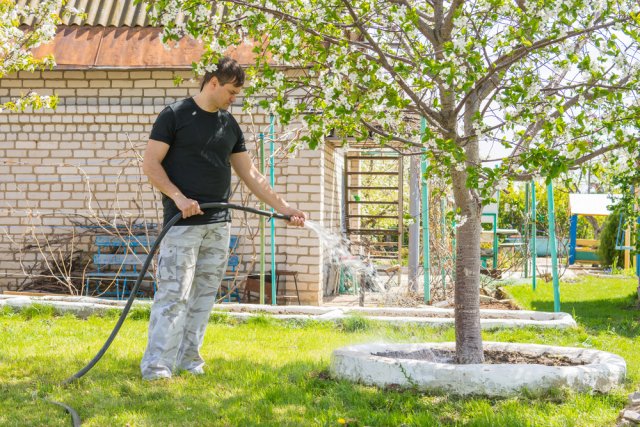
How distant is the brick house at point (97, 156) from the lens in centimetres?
950

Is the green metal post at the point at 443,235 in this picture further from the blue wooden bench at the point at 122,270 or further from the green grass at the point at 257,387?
the green grass at the point at 257,387

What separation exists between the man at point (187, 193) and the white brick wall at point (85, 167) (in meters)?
4.77

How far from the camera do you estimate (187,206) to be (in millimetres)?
4281

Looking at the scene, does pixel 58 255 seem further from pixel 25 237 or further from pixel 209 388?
pixel 209 388

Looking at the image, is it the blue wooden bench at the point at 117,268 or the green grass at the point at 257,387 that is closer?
the green grass at the point at 257,387

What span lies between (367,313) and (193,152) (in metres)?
3.30

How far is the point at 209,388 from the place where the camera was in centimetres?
434

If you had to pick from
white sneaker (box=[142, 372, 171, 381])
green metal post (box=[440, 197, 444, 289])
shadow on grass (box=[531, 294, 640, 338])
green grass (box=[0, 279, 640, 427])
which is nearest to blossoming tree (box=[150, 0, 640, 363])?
green grass (box=[0, 279, 640, 427])

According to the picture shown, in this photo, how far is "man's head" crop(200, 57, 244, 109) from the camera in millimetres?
4459

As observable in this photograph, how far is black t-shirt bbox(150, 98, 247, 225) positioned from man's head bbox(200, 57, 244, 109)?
0.13m

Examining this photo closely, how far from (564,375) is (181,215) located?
7.36 feet

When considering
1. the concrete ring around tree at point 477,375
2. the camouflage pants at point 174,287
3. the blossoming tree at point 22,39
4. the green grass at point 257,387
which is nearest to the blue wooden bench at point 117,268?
the blossoming tree at point 22,39

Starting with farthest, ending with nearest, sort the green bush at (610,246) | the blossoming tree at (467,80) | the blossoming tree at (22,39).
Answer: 1. the green bush at (610,246)
2. the blossoming tree at (22,39)
3. the blossoming tree at (467,80)

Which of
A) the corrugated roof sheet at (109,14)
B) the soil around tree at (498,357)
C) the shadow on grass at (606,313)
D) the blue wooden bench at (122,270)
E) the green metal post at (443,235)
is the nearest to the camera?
the soil around tree at (498,357)
